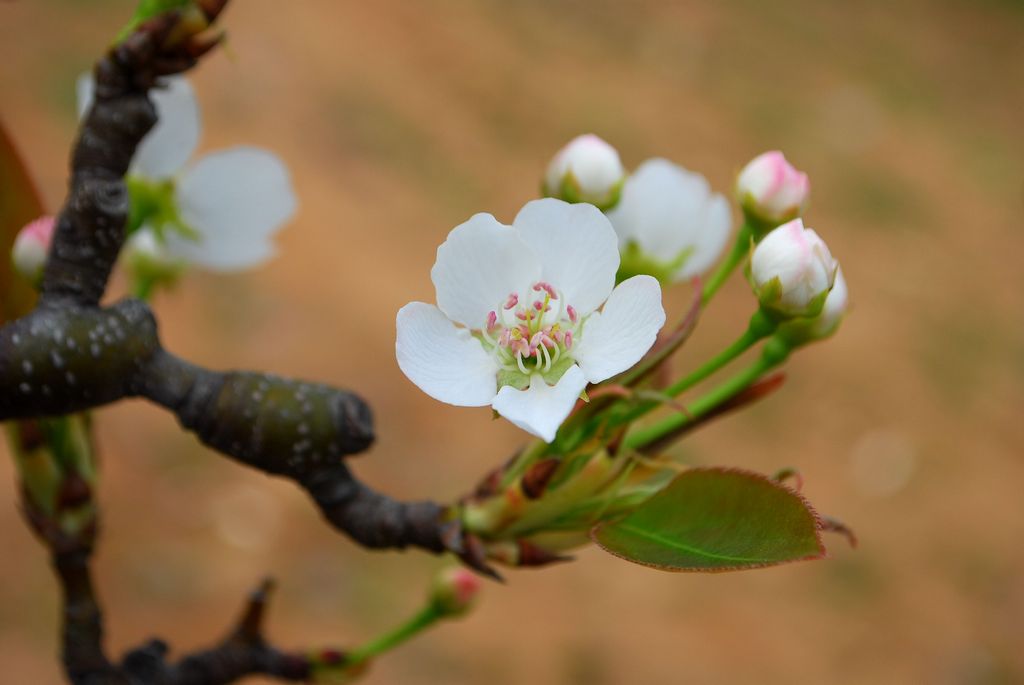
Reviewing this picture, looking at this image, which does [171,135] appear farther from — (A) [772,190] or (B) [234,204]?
(A) [772,190]

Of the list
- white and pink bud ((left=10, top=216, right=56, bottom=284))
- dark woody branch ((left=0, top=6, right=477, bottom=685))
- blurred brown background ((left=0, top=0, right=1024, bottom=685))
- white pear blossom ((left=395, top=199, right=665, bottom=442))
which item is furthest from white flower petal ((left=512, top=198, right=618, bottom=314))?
blurred brown background ((left=0, top=0, right=1024, bottom=685))

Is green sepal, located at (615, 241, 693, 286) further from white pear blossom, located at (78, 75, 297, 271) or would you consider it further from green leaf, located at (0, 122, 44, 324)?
green leaf, located at (0, 122, 44, 324)

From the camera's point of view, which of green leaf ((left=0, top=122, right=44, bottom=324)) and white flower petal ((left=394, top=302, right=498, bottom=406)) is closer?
white flower petal ((left=394, top=302, right=498, bottom=406))

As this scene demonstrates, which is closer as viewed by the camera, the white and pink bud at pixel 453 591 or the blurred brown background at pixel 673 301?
the white and pink bud at pixel 453 591

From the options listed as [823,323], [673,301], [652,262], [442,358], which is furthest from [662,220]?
[673,301]

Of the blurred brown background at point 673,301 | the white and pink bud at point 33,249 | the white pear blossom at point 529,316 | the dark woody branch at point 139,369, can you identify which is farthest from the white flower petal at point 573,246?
the blurred brown background at point 673,301

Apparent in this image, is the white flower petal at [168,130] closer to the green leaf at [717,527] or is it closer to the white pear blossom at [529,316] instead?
the white pear blossom at [529,316]
